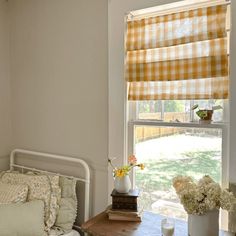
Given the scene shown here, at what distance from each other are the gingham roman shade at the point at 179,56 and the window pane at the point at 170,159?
0.86 feet

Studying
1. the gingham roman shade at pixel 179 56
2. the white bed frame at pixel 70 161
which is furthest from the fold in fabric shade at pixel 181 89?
the white bed frame at pixel 70 161

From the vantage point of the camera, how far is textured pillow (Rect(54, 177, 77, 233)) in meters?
2.09

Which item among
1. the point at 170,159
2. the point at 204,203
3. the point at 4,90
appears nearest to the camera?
the point at 204,203

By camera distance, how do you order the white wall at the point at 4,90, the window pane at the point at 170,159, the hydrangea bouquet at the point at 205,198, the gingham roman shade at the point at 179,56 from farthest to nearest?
the white wall at the point at 4,90 → the window pane at the point at 170,159 → the gingham roman shade at the point at 179,56 → the hydrangea bouquet at the point at 205,198

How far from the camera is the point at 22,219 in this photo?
1938 mm

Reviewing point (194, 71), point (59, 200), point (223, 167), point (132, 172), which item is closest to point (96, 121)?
point (132, 172)

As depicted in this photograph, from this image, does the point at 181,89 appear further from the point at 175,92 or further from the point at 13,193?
the point at 13,193

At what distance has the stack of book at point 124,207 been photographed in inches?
68.7

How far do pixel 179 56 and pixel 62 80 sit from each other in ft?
3.52

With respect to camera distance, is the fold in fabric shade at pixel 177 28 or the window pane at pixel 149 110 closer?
the fold in fabric shade at pixel 177 28

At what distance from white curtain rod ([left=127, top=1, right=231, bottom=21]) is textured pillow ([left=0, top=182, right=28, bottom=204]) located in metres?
1.58

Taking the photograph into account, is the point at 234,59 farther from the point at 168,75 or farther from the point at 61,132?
the point at 61,132

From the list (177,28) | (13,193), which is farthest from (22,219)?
(177,28)

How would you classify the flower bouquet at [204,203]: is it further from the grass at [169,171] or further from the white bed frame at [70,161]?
the white bed frame at [70,161]
